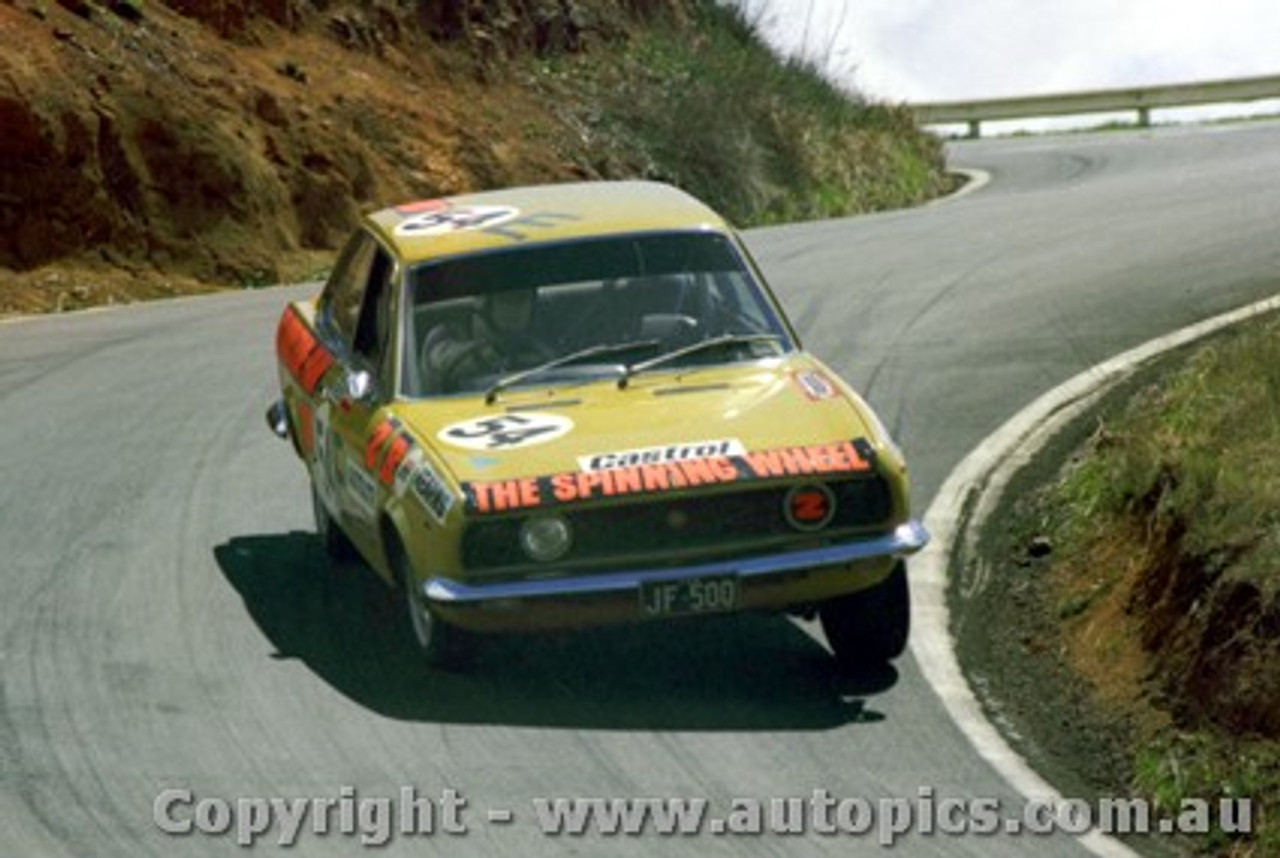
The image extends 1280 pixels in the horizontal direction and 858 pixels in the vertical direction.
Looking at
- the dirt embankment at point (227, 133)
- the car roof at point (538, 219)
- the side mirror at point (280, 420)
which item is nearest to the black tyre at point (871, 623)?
the car roof at point (538, 219)

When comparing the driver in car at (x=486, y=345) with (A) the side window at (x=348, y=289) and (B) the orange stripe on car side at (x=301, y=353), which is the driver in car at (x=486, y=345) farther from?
(B) the orange stripe on car side at (x=301, y=353)

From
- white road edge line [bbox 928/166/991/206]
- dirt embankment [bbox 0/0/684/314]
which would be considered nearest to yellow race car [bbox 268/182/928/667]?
dirt embankment [bbox 0/0/684/314]

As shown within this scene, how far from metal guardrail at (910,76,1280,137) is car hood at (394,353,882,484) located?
1469 inches

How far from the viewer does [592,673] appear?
11.4 metres

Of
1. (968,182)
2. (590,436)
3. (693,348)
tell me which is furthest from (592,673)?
(968,182)

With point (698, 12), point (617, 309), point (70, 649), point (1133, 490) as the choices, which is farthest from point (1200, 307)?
point (698, 12)

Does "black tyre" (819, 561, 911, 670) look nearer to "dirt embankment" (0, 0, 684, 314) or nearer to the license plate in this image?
the license plate

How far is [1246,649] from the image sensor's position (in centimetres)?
1058

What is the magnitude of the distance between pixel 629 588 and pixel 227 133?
1551cm

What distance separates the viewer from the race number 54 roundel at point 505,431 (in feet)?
37.1

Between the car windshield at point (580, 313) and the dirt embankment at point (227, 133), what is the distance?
10881 mm

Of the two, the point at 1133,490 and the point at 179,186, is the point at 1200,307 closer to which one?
the point at 1133,490

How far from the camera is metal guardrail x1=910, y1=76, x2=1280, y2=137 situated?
50.1 metres

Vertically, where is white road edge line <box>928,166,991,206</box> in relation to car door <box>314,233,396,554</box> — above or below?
below
